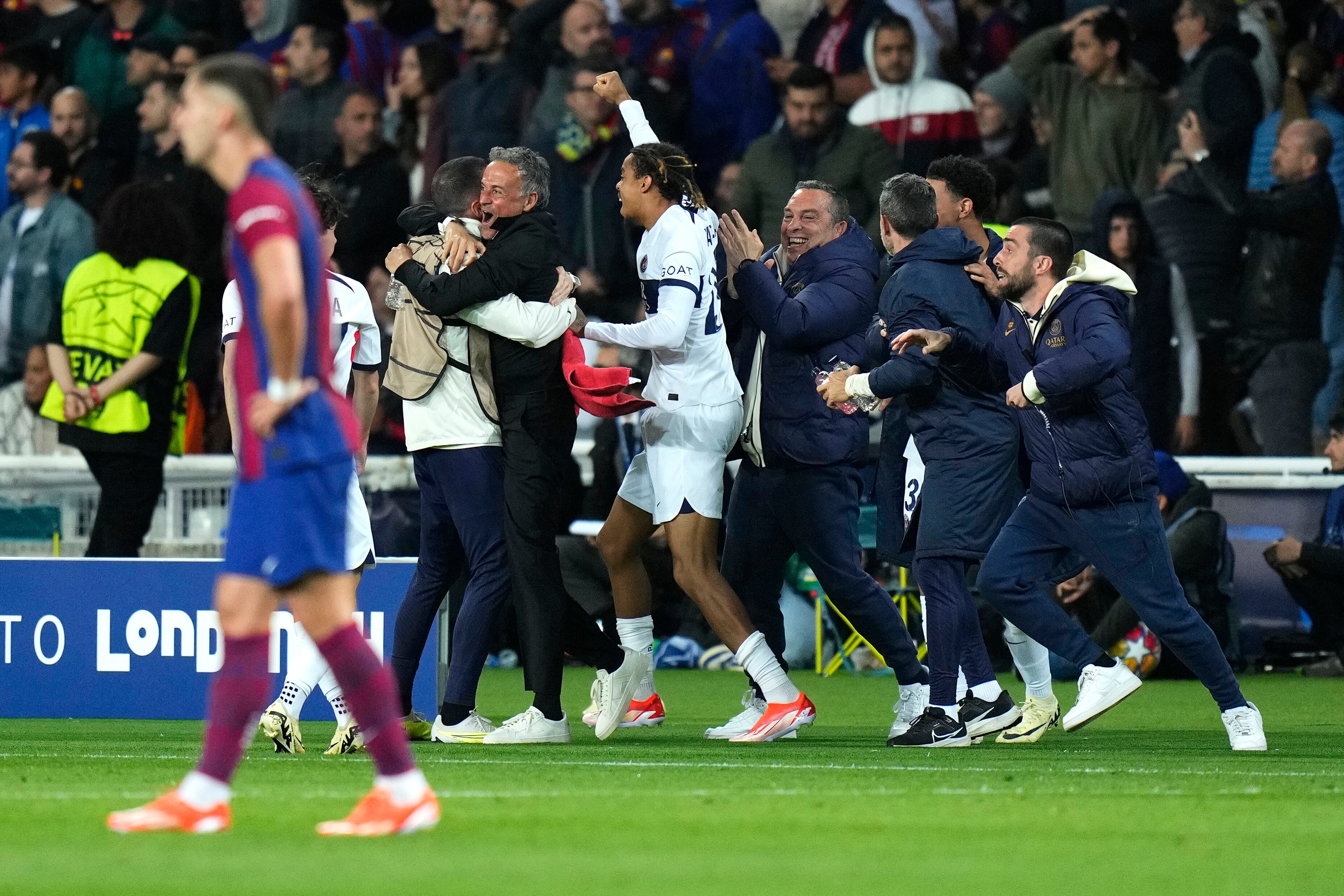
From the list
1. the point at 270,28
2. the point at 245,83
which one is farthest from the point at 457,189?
the point at 270,28

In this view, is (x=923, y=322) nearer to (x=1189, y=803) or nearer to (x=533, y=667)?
(x=533, y=667)

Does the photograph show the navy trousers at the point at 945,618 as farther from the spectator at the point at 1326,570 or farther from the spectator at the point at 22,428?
the spectator at the point at 22,428

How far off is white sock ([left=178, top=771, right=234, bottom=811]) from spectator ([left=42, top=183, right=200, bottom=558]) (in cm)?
683

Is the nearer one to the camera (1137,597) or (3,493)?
(1137,597)

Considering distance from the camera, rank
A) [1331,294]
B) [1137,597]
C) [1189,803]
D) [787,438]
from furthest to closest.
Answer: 1. [1331,294]
2. [787,438]
3. [1137,597]
4. [1189,803]

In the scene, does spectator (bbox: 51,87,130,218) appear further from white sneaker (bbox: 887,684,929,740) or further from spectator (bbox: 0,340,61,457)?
white sneaker (bbox: 887,684,929,740)

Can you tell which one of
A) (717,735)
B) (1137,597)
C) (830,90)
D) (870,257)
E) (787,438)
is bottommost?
(717,735)

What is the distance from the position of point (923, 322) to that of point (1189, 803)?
2.72 metres

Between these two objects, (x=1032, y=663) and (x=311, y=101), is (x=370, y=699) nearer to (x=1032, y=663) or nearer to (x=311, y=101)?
(x=1032, y=663)

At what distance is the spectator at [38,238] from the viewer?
1378 cm

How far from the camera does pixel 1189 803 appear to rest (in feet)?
19.2

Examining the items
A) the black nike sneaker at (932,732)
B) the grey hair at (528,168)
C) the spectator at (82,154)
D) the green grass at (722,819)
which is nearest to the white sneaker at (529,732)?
the green grass at (722,819)

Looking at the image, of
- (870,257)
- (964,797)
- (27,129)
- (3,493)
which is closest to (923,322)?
(870,257)

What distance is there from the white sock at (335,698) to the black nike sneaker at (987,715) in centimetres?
244
